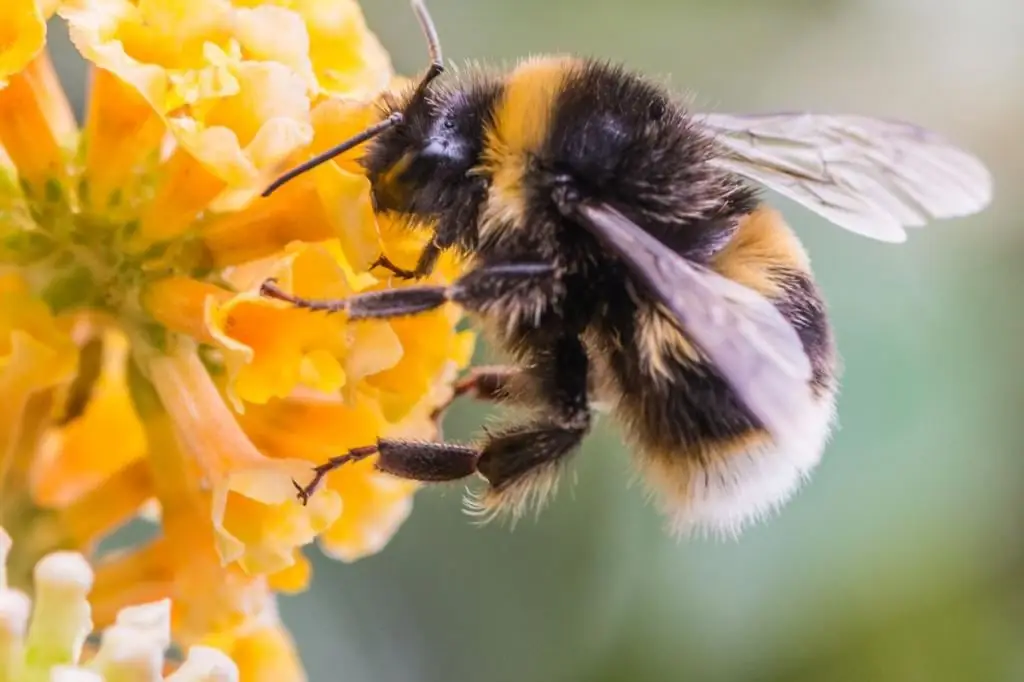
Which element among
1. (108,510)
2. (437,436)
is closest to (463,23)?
(437,436)

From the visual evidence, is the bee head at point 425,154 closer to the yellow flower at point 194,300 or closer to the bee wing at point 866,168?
the yellow flower at point 194,300

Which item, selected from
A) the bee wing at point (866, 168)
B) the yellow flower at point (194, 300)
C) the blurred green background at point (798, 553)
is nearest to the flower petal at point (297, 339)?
the yellow flower at point (194, 300)

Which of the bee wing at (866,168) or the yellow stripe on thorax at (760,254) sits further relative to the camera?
the bee wing at (866,168)

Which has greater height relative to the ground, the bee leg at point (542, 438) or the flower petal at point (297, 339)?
the flower petal at point (297, 339)

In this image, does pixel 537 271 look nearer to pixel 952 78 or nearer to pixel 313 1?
pixel 313 1

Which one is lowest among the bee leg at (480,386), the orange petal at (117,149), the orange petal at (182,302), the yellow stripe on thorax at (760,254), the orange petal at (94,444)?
the orange petal at (94,444)

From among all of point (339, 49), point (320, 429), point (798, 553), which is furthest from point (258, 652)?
point (798, 553)
